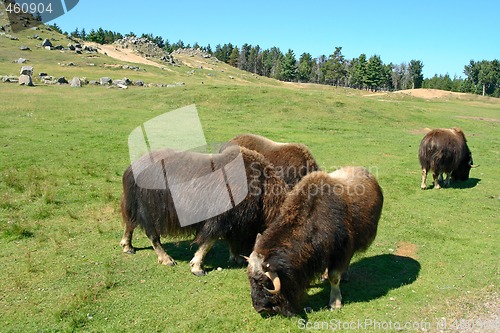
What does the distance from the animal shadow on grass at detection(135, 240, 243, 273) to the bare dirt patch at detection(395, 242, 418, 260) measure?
3.41 metres

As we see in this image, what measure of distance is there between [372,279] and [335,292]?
4.22ft

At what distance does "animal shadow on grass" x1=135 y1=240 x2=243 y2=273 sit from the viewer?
7160 mm

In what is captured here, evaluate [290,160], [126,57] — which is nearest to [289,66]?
[126,57]

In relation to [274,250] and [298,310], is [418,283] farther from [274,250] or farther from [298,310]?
[274,250]

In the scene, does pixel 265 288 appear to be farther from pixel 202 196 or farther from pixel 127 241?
pixel 127 241

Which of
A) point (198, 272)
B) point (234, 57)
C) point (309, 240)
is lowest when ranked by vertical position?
point (198, 272)

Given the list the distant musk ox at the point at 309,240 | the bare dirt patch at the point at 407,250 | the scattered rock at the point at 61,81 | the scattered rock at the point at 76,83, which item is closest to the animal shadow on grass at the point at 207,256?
the distant musk ox at the point at 309,240

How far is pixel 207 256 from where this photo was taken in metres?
7.59

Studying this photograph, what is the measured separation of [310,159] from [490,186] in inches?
331

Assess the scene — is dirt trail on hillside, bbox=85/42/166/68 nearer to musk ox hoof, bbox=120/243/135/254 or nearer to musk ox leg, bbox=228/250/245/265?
musk ox hoof, bbox=120/243/135/254

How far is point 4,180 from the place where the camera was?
10594 mm

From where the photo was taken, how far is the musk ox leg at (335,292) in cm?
577

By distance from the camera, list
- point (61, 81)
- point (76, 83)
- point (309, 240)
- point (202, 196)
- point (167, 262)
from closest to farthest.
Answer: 1. point (309, 240)
2. point (202, 196)
3. point (167, 262)
4. point (76, 83)
5. point (61, 81)

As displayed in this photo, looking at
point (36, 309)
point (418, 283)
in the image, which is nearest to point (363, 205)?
point (418, 283)
